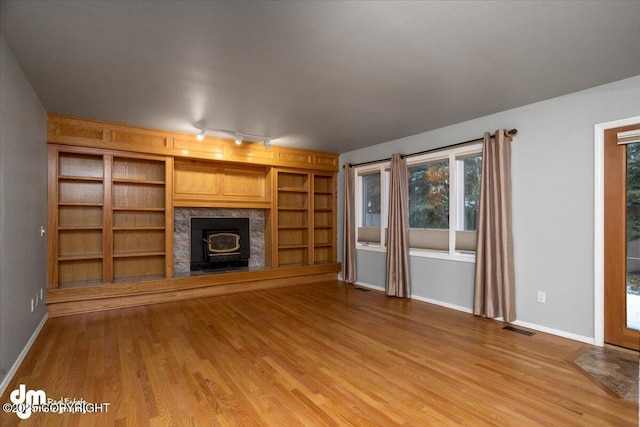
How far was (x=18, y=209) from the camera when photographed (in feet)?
9.25

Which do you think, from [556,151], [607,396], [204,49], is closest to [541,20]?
[556,151]

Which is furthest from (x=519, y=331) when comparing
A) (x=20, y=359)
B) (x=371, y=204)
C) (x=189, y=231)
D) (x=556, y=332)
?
(x=189, y=231)

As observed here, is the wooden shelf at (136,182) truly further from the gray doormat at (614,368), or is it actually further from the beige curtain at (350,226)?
the gray doormat at (614,368)

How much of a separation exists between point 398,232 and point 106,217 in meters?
4.32

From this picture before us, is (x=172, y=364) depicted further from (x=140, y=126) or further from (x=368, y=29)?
(x=140, y=126)

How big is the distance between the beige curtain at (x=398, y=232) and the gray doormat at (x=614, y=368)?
7.84 feet

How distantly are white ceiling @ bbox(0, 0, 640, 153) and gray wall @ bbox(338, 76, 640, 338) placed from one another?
20cm

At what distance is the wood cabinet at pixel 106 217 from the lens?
4.43 metres

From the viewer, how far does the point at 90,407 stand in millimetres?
2105

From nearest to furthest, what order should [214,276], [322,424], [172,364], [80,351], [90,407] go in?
[322,424] → [90,407] → [172,364] → [80,351] → [214,276]

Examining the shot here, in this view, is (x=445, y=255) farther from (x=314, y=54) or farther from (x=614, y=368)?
(x=314, y=54)

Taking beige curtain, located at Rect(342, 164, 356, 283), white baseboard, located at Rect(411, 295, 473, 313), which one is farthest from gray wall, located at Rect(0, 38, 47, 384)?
white baseboard, located at Rect(411, 295, 473, 313)

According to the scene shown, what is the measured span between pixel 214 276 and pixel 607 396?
4.73 metres

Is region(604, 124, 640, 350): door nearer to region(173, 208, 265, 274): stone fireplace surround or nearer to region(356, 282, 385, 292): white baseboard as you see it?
region(356, 282, 385, 292): white baseboard
